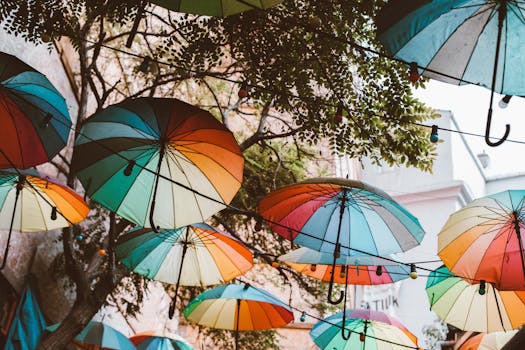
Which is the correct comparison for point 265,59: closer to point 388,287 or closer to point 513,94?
point 513,94

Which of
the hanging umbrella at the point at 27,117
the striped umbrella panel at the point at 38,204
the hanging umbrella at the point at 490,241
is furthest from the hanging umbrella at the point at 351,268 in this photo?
the hanging umbrella at the point at 27,117

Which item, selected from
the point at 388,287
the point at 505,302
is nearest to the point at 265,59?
the point at 505,302

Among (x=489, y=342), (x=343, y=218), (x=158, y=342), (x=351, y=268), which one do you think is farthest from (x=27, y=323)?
(x=489, y=342)

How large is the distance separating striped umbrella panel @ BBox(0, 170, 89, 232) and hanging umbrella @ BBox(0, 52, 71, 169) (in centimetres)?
116

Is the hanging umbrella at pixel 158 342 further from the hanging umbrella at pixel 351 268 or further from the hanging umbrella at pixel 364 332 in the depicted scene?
the hanging umbrella at pixel 351 268

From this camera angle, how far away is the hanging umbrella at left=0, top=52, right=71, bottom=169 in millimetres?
4059

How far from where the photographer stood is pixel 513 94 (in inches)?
136

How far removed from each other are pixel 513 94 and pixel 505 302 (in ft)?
11.8

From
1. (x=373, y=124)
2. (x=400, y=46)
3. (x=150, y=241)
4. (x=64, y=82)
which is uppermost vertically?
(x=64, y=82)

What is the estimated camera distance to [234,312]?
25.3 feet

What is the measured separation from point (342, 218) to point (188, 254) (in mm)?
1992

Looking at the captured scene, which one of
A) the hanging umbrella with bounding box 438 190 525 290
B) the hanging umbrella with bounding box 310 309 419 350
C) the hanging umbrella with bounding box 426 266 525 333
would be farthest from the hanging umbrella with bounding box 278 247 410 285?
the hanging umbrella with bounding box 438 190 525 290

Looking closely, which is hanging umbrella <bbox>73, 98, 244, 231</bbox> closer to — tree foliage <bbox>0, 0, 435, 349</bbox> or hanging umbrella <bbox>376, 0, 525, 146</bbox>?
tree foliage <bbox>0, 0, 435, 349</bbox>

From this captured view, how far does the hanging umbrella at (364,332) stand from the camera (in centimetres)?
760
